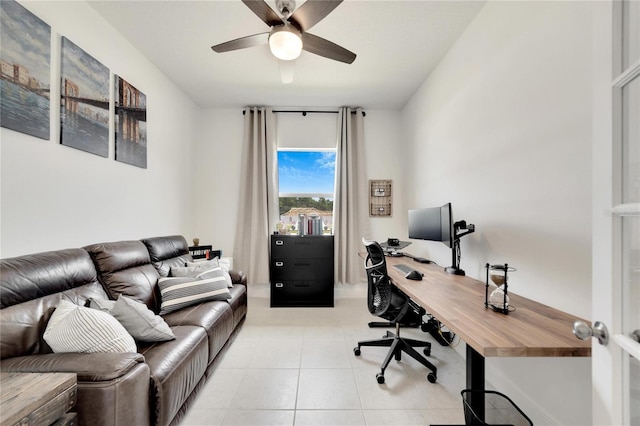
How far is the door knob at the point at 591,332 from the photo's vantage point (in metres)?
0.67

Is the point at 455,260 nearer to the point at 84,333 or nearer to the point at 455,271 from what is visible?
the point at 455,271

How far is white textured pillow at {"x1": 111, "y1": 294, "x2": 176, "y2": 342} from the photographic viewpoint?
1.38 metres

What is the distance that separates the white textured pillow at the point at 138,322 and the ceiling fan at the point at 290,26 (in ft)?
6.19

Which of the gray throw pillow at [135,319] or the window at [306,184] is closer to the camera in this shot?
the gray throw pillow at [135,319]

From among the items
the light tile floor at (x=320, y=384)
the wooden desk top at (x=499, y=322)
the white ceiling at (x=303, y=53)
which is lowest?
the light tile floor at (x=320, y=384)

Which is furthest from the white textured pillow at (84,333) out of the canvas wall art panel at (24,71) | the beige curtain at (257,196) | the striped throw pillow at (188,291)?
the beige curtain at (257,196)

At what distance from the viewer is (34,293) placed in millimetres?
1239

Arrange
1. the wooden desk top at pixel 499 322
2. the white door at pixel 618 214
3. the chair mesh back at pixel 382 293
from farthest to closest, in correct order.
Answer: the chair mesh back at pixel 382 293 → the wooden desk top at pixel 499 322 → the white door at pixel 618 214

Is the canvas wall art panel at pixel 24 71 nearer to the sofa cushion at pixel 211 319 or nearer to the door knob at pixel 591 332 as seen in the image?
the sofa cushion at pixel 211 319

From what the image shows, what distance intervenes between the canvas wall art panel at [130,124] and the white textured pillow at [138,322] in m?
1.42

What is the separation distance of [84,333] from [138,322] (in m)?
0.29

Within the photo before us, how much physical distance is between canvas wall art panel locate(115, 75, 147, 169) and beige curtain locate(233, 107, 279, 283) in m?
1.31

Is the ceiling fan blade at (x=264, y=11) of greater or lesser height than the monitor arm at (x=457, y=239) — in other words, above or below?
above

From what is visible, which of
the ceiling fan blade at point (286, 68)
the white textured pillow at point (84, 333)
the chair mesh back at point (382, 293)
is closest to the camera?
the white textured pillow at point (84, 333)
